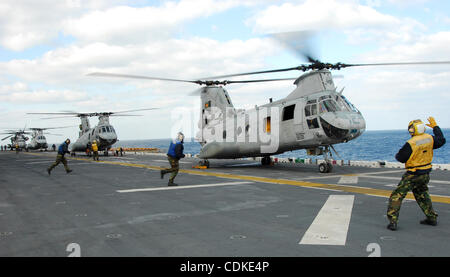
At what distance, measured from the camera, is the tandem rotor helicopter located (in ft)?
54.1

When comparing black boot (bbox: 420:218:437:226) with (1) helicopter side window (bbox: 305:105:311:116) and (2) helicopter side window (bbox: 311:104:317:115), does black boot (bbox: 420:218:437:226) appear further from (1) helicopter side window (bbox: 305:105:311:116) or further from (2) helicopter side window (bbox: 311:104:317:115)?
(1) helicopter side window (bbox: 305:105:311:116)

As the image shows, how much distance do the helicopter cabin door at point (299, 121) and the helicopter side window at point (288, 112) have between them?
269 millimetres

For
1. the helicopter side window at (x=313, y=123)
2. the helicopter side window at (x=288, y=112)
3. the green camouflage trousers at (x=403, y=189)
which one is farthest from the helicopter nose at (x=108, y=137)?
the green camouflage trousers at (x=403, y=189)

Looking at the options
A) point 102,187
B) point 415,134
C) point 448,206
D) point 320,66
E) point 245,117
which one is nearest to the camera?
point 415,134

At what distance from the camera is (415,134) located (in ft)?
21.8

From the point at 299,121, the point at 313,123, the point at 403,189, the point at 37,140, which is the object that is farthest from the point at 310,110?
the point at 37,140

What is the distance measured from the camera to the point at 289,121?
60.5 ft

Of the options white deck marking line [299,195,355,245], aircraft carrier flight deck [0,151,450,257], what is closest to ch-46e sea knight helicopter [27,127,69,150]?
aircraft carrier flight deck [0,151,450,257]

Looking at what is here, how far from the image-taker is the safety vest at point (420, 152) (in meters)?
6.47

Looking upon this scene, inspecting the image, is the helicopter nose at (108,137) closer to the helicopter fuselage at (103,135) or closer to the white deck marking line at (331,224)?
the helicopter fuselage at (103,135)

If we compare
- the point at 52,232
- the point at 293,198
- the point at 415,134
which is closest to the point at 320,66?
the point at 293,198
